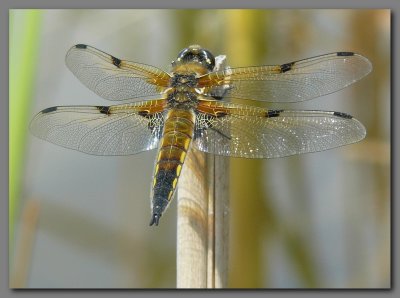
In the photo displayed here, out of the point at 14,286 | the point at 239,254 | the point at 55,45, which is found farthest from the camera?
the point at 55,45

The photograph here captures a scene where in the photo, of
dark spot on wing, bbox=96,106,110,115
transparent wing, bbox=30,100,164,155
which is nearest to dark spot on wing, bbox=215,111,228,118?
transparent wing, bbox=30,100,164,155

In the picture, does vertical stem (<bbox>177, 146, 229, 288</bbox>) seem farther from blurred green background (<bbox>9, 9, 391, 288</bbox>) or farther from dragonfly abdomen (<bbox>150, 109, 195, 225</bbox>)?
blurred green background (<bbox>9, 9, 391, 288</bbox>)

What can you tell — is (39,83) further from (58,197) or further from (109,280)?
(109,280)

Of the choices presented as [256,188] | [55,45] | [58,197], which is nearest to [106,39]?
[55,45]

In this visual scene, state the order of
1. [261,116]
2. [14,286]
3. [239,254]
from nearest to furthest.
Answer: [261,116]
[14,286]
[239,254]

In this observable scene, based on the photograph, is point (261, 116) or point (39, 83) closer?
point (261, 116)

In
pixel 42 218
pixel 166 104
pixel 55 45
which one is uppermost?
pixel 55 45

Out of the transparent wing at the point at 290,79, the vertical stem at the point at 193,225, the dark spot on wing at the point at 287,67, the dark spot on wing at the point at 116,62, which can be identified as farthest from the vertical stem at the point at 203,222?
the dark spot on wing at the point at 116,62

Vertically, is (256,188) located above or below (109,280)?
Result: above
